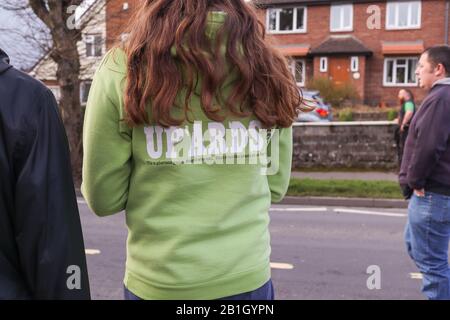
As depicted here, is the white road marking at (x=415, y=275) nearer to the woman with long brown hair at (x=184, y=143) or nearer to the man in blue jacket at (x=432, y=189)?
the man in blue jacket at (x=432, y=189)

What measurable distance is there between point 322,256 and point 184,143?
433 cm

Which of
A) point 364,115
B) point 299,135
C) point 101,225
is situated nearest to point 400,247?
point 101,225

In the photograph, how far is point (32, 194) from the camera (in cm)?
131

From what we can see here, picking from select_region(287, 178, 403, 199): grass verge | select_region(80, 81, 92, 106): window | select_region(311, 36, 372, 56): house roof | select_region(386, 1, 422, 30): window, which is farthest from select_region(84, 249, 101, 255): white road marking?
select_region(386, 1, 422, 30): window

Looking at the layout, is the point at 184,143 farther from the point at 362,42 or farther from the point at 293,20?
the point at 293,20

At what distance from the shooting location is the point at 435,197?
3.48 meters

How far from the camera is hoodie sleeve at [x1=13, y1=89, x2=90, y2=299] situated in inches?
51.6

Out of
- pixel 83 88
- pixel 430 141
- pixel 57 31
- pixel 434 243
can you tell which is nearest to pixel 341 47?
pixel 83 88

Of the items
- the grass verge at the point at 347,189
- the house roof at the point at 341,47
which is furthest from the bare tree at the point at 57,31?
the house roof at the point at 341,47

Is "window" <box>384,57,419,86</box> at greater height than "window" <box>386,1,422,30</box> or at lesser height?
lesser

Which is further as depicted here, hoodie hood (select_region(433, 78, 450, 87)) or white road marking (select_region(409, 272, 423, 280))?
white road marking (select_region(409, 272, 423, 280))

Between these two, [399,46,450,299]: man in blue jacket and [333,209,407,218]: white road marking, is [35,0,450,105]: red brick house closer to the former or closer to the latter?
[333,209,407,218]: white road marking

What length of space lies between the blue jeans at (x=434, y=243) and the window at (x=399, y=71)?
27.4 meters

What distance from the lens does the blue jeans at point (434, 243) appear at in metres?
3.45
